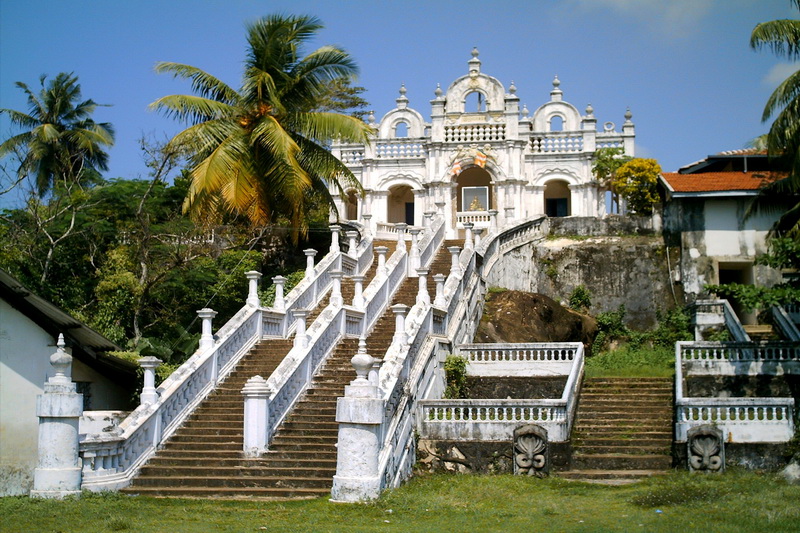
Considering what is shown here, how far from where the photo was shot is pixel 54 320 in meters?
16.8

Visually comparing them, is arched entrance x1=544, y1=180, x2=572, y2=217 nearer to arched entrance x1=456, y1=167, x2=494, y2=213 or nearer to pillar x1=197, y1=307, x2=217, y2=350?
arched entrance x1=456, y1=167, x2=494, y2=213

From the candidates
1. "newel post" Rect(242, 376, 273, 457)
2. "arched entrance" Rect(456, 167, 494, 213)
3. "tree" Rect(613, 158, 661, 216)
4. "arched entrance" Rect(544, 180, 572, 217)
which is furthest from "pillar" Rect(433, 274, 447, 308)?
"arched entrance" Rect(544, 180, 572, 217)

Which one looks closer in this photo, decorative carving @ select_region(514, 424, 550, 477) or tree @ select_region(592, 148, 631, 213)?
decorative carving @ select_region(514, 424, 550, 477)

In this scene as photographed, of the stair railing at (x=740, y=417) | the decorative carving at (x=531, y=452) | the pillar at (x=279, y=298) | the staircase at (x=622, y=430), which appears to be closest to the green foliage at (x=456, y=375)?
the staircase at (x=622, y=430)

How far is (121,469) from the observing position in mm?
15633

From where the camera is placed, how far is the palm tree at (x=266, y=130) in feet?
86.7

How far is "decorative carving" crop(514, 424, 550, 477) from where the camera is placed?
1650 cm

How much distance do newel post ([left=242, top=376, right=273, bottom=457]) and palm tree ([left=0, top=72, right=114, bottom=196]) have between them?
23.5 m

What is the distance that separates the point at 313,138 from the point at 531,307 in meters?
8.15

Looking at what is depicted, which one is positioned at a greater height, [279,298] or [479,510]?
[279,298]

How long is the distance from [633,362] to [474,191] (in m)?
14.0

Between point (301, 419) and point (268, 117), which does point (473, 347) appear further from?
point (268, 117)

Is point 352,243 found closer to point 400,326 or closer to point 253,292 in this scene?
point 253,292

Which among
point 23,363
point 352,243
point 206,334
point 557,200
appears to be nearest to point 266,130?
point 352,243
